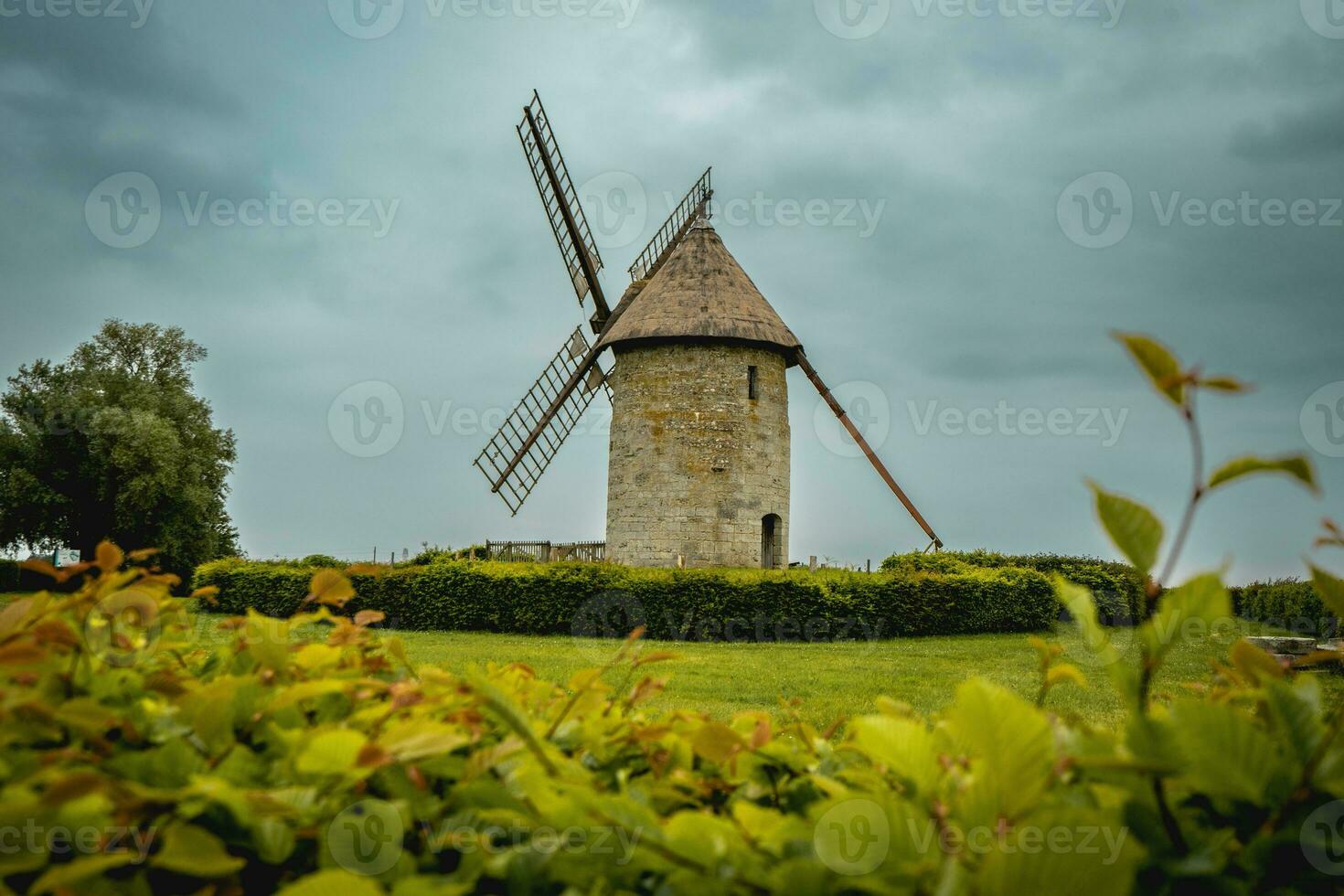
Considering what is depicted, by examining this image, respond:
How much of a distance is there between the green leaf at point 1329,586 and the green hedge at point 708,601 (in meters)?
16.7

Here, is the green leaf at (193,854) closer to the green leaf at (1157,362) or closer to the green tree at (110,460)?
the green leaf at (1157,362)

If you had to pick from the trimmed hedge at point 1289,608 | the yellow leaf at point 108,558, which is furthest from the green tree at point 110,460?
the yellow leaf at point 108,558

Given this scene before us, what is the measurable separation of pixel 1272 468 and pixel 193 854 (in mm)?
1387

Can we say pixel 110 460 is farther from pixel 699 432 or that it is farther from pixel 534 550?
pixel 699 432

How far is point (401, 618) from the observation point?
20.3 meters

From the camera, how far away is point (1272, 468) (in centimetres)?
113

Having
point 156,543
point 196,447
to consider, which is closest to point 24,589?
point 156,543

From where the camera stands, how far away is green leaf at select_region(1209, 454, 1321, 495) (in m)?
1.11

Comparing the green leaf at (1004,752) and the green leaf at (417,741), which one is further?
the green leaf at (417,741)

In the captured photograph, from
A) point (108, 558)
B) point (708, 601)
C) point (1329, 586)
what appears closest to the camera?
point (1329, 586)

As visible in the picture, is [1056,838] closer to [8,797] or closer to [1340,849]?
[1340,849]

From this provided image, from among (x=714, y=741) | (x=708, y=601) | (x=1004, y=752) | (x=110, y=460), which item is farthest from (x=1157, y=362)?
(x=110, y=460)

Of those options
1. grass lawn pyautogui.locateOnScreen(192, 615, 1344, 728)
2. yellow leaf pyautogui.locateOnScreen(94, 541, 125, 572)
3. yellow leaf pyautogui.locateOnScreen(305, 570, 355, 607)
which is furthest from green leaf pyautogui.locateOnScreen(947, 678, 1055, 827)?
grass lawn pyautogui.locateOnScreen(192, 615, 1344, 728)

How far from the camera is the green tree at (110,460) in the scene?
37.7 metres
